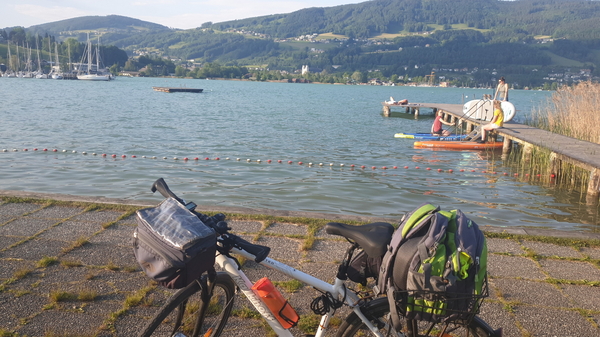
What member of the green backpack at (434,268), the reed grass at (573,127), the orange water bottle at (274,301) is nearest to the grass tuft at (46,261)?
the orange water bottle at (274,301)

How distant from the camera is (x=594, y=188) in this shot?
11.4 meters

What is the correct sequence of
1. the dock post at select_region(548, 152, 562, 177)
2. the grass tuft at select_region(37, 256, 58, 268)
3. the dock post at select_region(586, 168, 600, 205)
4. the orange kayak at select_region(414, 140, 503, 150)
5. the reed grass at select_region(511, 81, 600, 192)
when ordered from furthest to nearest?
the orange kayak at select_region(414, 140, 503, 150)
the dock post at select_region(548, 152, 562, 177)
the reed grass at select_region(511, 81, 600, 192)
the dock post at select_region(586, 168, 600, 205)
the grass tuft at select_region(37, 256, 58, 268)

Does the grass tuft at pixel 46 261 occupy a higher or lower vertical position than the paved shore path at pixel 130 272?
higher

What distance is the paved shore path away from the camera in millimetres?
3965

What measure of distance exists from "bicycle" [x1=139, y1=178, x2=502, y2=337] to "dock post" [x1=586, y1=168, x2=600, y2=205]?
986 centimetres

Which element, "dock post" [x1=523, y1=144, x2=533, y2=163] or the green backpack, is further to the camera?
"dock post" [x1=523, y1=144, x2=533, y2=163]

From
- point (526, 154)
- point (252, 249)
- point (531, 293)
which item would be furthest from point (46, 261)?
point (526, 154)

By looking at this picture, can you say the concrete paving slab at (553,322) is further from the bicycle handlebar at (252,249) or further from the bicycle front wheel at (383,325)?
the bicycle handlebar at (252,249)

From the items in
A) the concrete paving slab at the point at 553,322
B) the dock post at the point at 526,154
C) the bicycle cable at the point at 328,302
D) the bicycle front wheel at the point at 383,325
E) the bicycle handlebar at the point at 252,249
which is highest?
the bicycle handlebar at the point at 252,249

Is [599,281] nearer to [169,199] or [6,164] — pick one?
[169,199]

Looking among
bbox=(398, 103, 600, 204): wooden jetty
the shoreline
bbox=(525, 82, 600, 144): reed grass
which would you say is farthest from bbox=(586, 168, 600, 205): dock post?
the shoreline

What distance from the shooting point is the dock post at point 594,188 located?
37.0 feet

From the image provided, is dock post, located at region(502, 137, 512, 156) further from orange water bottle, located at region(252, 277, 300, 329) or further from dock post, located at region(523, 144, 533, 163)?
orange water bottle, located at region(252, 277, 300, 329)

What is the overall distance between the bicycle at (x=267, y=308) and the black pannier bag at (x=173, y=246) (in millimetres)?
198
